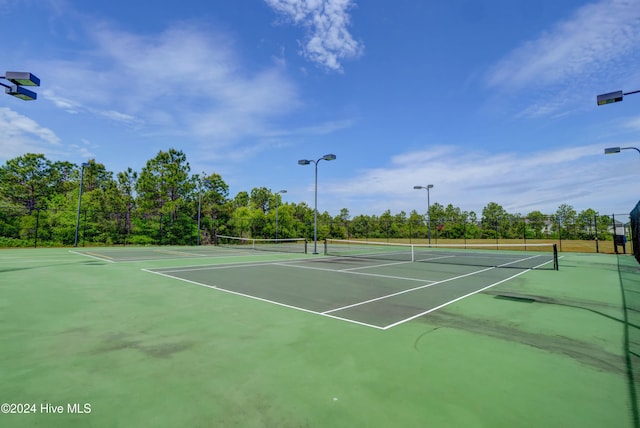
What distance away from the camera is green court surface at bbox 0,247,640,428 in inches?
105

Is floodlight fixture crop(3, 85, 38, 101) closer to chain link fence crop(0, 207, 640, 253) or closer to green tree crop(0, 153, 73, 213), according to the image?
chain link fence crop(0, 207, 640, 253)

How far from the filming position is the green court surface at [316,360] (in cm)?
267

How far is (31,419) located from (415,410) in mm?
3457

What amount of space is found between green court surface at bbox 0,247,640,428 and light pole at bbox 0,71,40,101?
5.53 metres

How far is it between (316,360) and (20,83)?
10.9 metres

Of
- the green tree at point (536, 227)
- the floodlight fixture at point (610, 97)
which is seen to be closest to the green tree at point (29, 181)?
the floodlight fixture at point (610, 97)

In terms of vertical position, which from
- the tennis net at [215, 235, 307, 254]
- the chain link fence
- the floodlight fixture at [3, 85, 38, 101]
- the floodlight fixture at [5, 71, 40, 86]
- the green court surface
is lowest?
the green court surface

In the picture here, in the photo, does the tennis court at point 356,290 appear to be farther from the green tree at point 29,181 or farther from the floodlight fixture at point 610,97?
the green tree at point 29,181

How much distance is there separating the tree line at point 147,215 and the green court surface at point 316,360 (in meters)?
28.6

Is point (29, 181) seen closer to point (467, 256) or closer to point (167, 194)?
point (167, 194)

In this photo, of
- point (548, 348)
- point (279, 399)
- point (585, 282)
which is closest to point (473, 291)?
point (548, 348)

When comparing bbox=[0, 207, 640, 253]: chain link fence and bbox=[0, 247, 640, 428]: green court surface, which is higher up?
bbox=[0, 207, 640, 253]: chain link fence

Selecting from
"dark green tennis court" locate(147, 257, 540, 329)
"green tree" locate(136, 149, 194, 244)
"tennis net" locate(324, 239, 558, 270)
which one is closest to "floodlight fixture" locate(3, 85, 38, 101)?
"dark green tennis court" locate(147, 257, 540, 329)

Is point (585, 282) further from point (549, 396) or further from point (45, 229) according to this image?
point (45, 229)
